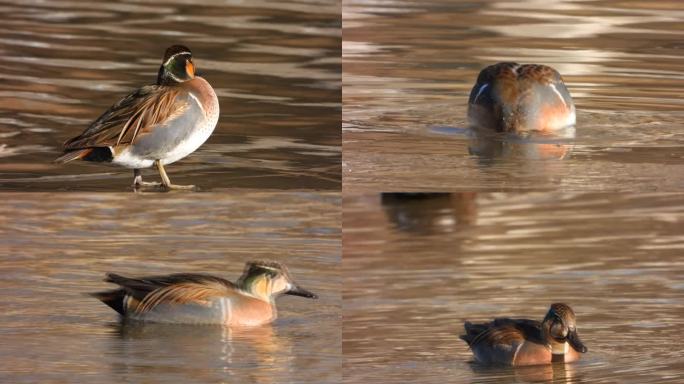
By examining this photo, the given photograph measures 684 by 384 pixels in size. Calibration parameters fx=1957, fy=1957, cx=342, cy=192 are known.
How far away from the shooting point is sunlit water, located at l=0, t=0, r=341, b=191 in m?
10.1

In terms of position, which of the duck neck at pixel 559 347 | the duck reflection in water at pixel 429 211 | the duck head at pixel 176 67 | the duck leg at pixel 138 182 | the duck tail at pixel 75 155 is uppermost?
the duck head at pixel 176 67

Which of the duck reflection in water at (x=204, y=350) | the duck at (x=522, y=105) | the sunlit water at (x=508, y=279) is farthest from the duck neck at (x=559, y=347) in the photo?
the duck reflection in water at (x=204, y=350)

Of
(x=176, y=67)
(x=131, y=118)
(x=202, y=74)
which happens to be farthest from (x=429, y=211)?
(x=131, y=118)

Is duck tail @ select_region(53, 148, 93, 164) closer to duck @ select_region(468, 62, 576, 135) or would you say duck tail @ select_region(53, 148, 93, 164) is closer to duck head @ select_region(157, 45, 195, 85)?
duck head @ select_region(157, 45, 195, 85)

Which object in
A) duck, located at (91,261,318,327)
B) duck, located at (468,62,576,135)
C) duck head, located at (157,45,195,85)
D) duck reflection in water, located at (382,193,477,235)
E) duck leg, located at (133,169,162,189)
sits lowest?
duck, located at (91,261,318,327)

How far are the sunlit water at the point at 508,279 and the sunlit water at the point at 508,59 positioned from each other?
908 millimetres

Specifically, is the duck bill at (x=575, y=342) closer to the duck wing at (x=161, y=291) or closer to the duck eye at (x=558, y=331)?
the duck eye at (x=558, y=331)

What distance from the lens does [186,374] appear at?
367 inches

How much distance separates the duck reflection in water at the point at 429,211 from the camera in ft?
42.6

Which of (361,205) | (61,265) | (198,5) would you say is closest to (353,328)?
(61,265)

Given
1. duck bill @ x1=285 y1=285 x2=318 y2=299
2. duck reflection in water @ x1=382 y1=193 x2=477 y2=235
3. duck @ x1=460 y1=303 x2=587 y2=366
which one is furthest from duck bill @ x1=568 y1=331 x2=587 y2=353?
duck reflection in water @ x1=382 y1=193 x2=477 y2=235

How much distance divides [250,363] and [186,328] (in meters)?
1.00

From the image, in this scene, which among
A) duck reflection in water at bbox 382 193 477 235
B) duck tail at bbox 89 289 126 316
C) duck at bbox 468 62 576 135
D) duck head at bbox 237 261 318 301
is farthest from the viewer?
duck reflection in water at bbox 382 193 477 235

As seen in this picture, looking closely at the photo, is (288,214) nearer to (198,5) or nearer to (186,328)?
(186,328)
